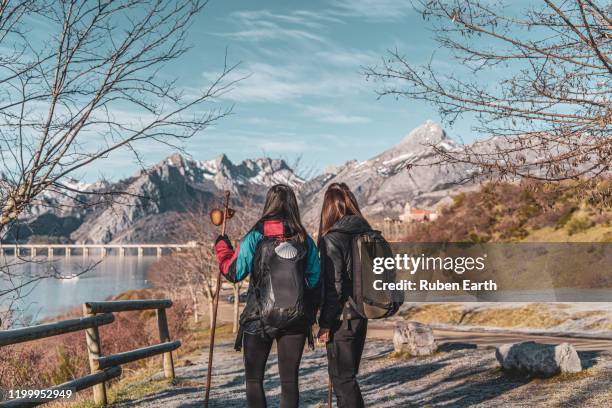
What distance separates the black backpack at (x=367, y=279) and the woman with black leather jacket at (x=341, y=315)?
0.13 feet

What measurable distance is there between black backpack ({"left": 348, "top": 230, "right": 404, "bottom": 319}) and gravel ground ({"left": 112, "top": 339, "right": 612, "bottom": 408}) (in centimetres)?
287

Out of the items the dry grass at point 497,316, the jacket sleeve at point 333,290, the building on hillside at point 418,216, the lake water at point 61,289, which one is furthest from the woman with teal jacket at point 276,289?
the building on hillside at point 418,216

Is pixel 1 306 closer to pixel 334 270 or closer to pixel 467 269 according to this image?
pixel 334 270

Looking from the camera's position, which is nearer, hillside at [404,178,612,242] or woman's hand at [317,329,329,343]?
woman's hand at [317,329,329,343]

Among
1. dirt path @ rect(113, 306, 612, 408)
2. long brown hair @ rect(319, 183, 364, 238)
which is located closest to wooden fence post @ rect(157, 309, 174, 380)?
dirt path @ rect(113, 306, 612, 408)

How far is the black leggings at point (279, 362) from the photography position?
4.65m

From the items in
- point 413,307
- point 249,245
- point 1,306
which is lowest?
point 413,307

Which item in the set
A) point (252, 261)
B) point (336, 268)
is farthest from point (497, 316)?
point (252, 261)

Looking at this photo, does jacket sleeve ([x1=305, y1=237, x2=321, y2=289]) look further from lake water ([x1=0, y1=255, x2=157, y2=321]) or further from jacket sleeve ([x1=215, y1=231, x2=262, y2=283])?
lake water ([x1=0, y1=255, x2=157, y2=321])

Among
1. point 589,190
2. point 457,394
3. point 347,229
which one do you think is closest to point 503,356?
point 457,394

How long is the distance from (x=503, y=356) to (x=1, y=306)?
6.91 m

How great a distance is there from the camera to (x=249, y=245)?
15.6 ft

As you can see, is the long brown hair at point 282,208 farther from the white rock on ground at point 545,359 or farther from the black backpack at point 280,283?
the white rock on ground at point 545,359

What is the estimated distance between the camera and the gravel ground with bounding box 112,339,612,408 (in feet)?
24.5
